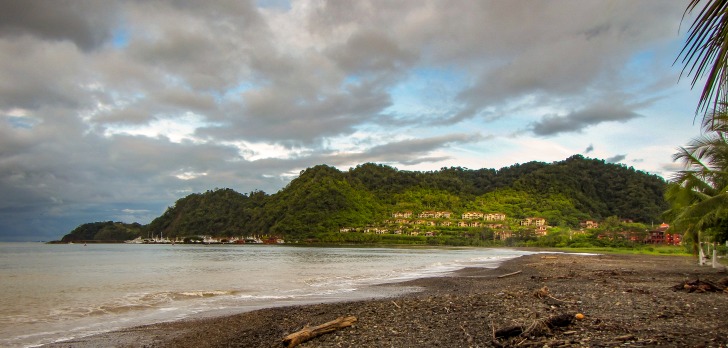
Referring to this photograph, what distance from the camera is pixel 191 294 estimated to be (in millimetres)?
20781

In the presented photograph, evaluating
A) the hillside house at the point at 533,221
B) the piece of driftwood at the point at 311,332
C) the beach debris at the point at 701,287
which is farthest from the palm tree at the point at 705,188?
→ the hillside house at the point at 533,221

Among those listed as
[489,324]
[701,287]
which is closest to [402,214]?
[701,287]

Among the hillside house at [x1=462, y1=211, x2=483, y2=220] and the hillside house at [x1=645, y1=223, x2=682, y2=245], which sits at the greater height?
the hillside house at [x1=462, y1=211, x2=483, y2=220]

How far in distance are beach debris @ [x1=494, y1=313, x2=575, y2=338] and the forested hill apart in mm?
142430

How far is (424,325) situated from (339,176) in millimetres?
186430

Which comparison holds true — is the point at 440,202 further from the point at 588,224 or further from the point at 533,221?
the point at 588,224

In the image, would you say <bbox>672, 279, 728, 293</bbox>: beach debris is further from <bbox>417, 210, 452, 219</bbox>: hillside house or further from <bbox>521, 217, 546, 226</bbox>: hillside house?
<bbox>417, 210, 452, 219</bbox>: hillside house

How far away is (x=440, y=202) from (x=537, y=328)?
184908mm

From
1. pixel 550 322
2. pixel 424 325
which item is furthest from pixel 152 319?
pixel 550 322

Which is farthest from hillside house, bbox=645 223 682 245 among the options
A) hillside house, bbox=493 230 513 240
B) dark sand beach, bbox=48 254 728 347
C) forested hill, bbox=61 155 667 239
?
dark sand beach, bbox=48 254 728 347

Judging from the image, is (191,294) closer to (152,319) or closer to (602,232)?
(152,319)

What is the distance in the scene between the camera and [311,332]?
9320 mm

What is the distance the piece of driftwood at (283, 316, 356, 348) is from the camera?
29.6 ft

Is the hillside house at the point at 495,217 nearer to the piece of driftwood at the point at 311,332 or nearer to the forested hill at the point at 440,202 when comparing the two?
the forested hill at the point at 440,202
